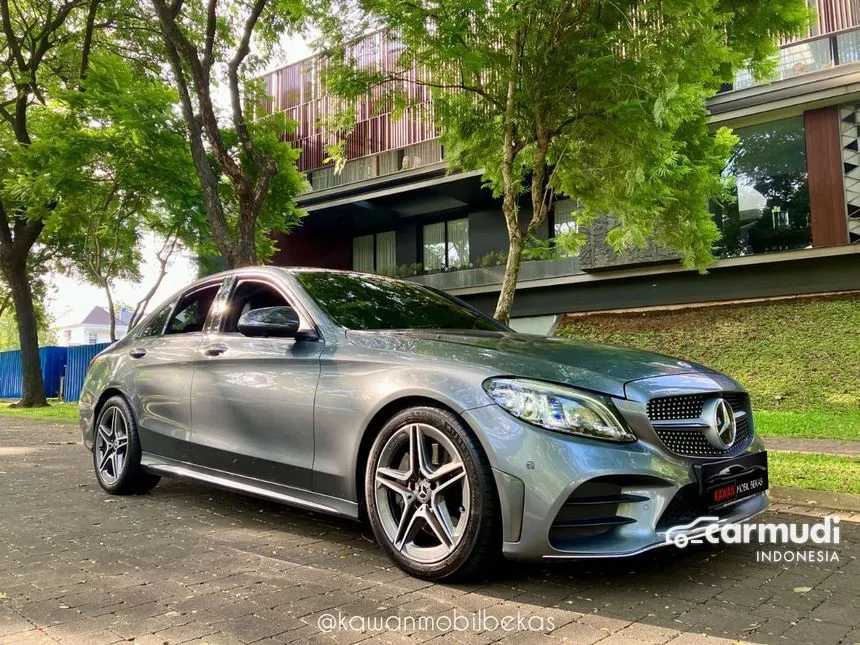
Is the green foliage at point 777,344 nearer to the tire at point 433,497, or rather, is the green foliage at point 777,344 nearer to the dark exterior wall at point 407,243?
the dark exterior wall at point 407,243

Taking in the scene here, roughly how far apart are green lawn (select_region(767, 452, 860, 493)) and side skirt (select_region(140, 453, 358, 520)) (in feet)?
11.3

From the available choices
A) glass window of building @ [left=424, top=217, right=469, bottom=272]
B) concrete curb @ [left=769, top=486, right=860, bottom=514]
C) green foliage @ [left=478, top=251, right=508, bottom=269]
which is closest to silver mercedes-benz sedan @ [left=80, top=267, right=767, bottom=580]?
concrete curb @ [left=769, top=486, right=860, bottom=514]

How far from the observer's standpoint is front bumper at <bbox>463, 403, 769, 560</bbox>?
2.65m

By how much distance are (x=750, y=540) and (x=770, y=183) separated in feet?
42.3

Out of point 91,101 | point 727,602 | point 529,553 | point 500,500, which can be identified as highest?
point 91,101

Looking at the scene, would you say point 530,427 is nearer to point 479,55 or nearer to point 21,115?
point 479,55

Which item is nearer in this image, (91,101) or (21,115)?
(91,101)

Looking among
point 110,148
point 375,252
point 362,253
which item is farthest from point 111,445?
point 362,253

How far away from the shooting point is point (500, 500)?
2746 millimetres

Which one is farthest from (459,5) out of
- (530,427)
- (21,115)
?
(21,115)

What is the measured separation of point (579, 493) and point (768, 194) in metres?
14.0

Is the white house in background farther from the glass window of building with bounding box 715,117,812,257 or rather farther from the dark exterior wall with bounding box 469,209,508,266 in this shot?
the glass window of building with bounding box 715,117,812,257

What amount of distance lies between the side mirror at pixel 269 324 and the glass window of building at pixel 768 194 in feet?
43.3

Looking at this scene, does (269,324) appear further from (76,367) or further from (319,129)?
(76,367)
